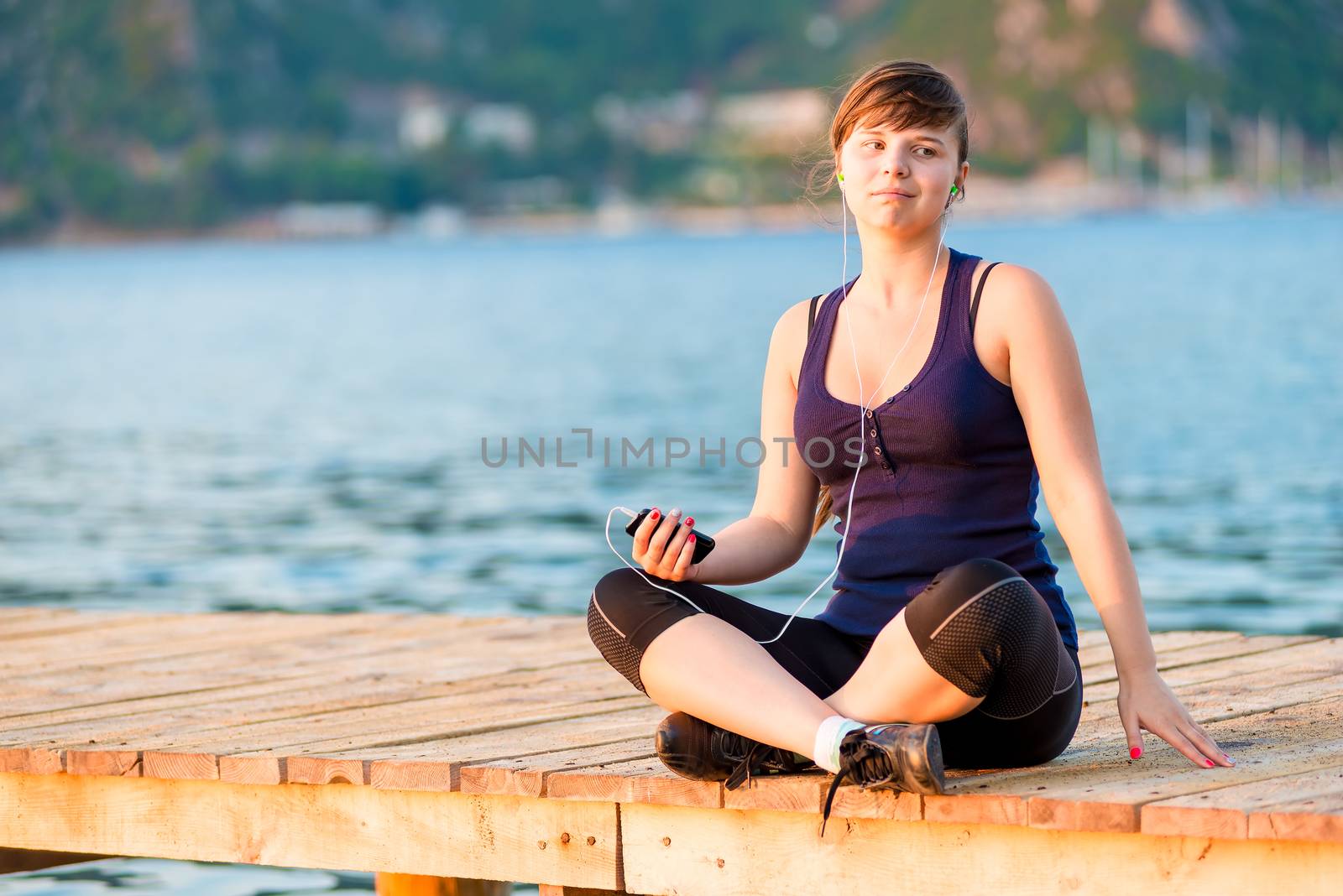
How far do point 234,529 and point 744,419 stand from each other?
10641mm

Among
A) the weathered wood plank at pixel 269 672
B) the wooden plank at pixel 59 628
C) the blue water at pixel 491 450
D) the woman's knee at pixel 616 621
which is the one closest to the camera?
the woman's knee at pixel 616 621

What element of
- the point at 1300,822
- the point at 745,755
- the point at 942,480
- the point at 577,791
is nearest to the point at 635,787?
the point at 577,791

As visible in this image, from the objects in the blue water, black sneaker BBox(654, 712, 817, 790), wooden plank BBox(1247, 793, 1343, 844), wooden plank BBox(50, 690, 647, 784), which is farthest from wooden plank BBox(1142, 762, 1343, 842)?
wooden plank BBox(50, 690, 647, 784)

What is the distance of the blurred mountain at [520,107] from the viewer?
479 feet

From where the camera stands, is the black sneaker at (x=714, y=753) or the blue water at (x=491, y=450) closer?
the black sneaker at (x=714, y=753)

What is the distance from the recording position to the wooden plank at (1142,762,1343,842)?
3.19 meters

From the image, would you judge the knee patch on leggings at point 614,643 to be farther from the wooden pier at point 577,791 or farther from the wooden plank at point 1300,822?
the wooden plank at point 1300,822

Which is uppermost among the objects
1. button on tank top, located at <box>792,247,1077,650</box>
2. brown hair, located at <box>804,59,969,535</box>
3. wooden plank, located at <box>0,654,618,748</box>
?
brown hair, located at <box>804,59,969,535</box>

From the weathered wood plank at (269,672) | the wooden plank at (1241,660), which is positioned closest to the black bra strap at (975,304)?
the wooden plank at (1241,660)

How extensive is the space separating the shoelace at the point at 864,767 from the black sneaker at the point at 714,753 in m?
0.20

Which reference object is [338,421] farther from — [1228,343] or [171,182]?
[171,182]

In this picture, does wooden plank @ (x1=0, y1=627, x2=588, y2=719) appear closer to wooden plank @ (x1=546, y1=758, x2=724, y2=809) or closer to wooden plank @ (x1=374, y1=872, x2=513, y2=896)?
wooden plank @ (x1=374, y1=872, x2=513, y2=896)

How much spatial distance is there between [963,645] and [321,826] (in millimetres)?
1571

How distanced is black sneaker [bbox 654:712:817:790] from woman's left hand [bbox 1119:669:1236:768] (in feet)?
2.08
